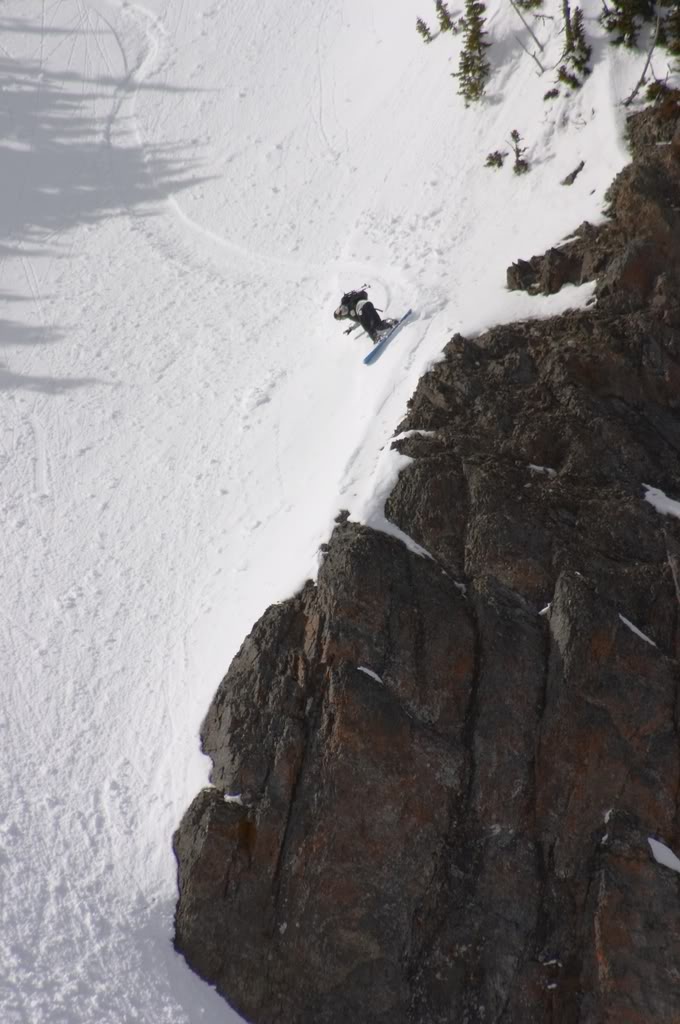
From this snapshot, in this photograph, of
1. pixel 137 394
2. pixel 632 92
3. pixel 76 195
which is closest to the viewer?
pixel 632 92

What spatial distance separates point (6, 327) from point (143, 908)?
34.8 feet

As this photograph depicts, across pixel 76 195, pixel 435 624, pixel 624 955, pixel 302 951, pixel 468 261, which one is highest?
pixel 76 195

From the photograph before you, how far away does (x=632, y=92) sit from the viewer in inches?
564

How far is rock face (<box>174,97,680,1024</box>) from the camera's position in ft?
31.4

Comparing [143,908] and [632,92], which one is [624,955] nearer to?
[143,908]

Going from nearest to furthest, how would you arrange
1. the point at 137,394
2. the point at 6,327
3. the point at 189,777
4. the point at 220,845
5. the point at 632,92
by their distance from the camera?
the point at 220,845, the point at 189,777, the point at 632,92, the point at 137,394, the point at 6,327

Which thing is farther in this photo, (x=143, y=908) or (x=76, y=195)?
(x=76, y=195)

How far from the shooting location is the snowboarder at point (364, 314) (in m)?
14.3

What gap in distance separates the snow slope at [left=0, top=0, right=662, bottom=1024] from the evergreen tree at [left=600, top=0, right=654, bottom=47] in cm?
24

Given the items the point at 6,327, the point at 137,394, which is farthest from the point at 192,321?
the point at 6,327

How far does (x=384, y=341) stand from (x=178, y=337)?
13.0 ft

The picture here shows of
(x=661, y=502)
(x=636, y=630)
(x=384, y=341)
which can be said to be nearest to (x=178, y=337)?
(x=384, y=341)

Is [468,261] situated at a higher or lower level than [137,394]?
lower

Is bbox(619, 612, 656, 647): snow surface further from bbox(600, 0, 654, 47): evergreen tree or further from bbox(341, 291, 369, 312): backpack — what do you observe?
bbox(600, 0, 654, 47): evergreen tree
